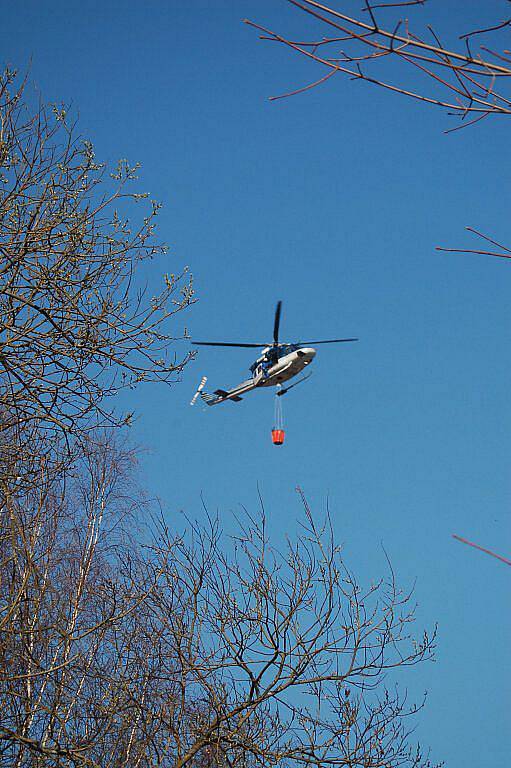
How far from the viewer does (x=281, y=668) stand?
6.77 metres

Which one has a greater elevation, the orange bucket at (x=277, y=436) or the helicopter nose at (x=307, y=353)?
the helicopter nose at (x=307, y=353)

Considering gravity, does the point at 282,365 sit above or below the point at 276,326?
below

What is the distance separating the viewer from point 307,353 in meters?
13.6

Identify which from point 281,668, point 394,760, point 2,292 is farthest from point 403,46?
point 394,760

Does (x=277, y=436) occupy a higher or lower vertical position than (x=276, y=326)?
lower

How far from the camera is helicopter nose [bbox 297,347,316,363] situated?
13.6m

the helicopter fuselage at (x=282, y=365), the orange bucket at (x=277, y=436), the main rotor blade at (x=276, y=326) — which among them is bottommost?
the orange bucket at (x=277, y=436)

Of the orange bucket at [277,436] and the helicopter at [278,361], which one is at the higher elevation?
the helicopter at [278,361]

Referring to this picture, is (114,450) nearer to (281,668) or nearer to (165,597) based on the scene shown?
(165,597)

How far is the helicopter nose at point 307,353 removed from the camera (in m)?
13.6

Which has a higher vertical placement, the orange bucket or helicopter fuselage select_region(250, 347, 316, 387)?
helicopter fuselage select_region(250, 347, 316, 387)

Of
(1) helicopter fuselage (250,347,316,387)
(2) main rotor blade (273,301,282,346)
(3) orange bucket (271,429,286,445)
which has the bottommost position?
(3) orange bucket (271,429,286,445)

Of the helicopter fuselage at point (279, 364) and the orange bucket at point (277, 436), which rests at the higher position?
the helicopter fuselage at point (279, 364)

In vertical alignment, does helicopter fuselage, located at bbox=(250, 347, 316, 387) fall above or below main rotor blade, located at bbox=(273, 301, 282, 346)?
below
